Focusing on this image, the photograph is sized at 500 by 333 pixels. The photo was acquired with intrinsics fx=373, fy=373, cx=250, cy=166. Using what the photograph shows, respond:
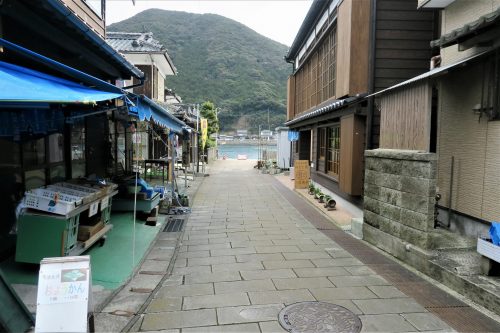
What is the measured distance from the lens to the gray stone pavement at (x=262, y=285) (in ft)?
15.3

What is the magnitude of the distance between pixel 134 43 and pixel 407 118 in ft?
66.5

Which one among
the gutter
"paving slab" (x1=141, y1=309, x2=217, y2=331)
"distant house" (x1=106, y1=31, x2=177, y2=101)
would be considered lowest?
"paving slab" (x1=141, y1=309, x2=217, y2=331)

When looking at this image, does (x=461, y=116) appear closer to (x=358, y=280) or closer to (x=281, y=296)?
(x=358, y=280)

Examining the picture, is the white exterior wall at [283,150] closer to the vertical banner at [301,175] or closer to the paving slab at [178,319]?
the vertical banner at [301,175]

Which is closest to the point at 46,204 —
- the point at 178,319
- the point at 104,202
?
the point at 104,202

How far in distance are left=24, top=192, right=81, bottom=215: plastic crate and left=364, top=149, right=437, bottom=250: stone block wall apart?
5.84m

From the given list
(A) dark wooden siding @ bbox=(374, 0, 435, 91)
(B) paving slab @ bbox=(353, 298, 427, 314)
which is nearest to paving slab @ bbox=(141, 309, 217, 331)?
(B) paving slab @ bbox=(353, 298, 427, 314)

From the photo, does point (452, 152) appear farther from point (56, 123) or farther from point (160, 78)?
point (160, 78)

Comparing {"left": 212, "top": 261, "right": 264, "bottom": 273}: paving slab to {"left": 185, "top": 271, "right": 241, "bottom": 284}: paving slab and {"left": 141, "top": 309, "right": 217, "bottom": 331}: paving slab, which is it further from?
{"left": 141, "top": 309, "right": 217, "bottom": 331}: paving slab

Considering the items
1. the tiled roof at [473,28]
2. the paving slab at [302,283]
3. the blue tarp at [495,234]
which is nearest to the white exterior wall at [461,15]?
the tiled roof at [473,28]

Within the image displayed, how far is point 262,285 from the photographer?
5.87 m

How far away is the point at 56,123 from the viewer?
7.71 m

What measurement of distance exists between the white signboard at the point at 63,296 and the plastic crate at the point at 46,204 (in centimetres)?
253

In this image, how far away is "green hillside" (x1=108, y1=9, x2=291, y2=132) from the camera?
73250mm
